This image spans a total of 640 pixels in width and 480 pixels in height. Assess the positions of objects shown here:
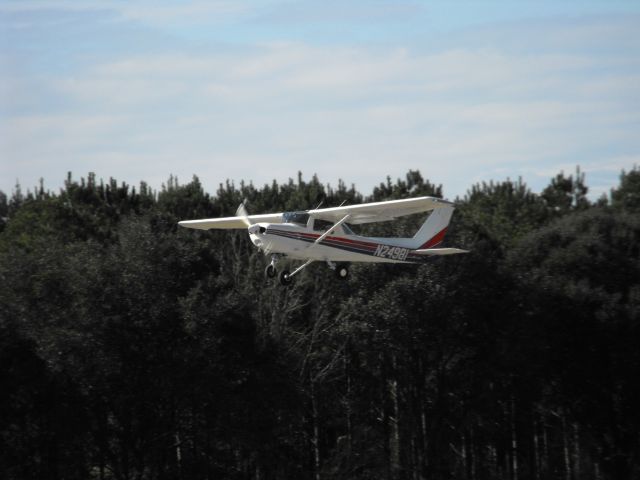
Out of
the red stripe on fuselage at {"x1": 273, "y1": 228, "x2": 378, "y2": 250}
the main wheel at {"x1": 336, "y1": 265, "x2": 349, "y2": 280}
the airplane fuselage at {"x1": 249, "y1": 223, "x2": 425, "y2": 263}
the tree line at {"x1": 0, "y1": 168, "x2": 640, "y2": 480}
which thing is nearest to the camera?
the airplane fuselage at {"x1": 249, "y1": 223, "x2": 425, "y2": 263}

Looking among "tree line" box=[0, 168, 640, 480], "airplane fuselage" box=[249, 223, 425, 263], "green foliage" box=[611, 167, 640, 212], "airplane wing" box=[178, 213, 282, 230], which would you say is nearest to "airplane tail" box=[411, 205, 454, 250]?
"airplane fuselage" box=[249, 223, 425, 263]

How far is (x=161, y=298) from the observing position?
3356 cm

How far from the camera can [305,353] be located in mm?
42469

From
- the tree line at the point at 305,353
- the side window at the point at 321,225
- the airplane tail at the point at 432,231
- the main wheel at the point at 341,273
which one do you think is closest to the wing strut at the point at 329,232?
the side window at the point at 321,225

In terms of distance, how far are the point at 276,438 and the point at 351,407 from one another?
7467mm

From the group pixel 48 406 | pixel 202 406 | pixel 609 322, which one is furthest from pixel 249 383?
pixel 609 322

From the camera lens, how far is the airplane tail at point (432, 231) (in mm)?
29188

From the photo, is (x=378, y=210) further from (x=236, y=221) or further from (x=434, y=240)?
(x=236, y=221)

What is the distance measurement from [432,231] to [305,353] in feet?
46.8

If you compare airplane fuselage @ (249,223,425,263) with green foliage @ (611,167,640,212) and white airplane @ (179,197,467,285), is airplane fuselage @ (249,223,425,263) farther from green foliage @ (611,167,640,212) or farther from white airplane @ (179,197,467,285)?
green foliage @ (611,167,640,212)

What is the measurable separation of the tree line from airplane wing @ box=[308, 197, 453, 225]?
28.1ft

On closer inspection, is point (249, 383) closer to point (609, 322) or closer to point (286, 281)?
point (286, 281)

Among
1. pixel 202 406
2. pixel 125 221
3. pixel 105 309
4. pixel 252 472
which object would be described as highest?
pixel 125 221

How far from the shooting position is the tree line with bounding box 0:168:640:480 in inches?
1282
